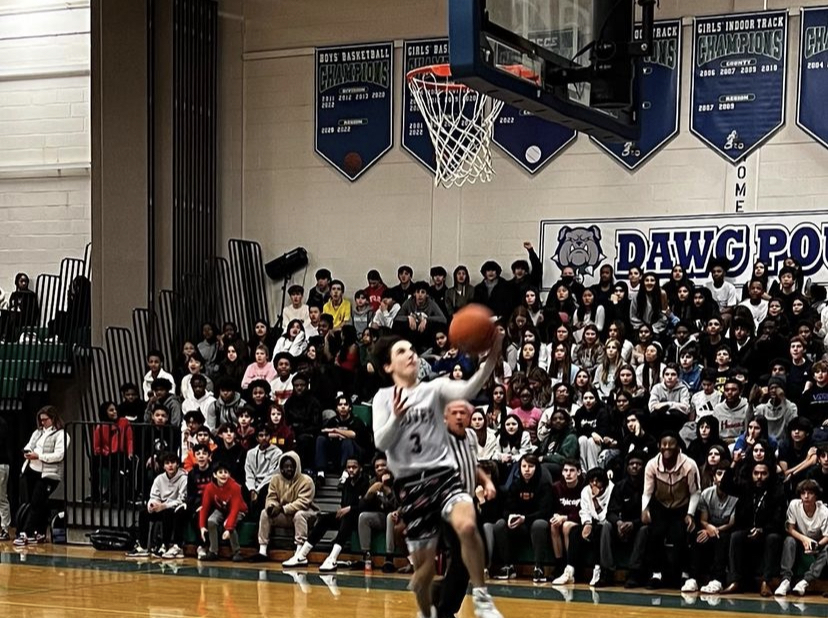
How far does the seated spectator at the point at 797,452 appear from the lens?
38.7 feet

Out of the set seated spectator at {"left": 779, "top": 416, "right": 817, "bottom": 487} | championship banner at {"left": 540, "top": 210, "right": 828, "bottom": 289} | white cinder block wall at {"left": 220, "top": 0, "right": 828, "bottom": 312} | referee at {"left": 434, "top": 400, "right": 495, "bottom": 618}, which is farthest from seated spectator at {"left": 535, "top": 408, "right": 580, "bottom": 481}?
referee at {"left": 434, "top": 400, "right": 495, "bottom": 618}

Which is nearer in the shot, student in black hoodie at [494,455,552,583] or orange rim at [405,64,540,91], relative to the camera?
orange rim at [405,64,540,91]

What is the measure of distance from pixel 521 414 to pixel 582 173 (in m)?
4.25

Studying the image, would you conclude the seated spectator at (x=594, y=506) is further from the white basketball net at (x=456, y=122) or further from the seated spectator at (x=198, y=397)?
the seated spectator at (x=198, y=397)

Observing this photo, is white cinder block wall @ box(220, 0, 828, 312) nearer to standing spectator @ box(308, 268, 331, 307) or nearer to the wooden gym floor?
standing spectator @ box(308, 268, 331, 307)

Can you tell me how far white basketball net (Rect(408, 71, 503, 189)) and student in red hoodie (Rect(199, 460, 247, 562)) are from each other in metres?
3.98

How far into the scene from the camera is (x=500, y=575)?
1269cm

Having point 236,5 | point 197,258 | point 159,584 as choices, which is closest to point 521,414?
point 159,584

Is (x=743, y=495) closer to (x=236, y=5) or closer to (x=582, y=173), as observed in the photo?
(x=582, y=173)

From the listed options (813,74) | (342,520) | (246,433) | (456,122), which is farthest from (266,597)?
(813,74)

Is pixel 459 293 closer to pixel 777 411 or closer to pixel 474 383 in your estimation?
pixel 777 411

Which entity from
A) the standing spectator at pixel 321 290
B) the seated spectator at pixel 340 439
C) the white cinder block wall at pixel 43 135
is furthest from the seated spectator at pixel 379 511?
the white cinder block wall at pixel 43 135

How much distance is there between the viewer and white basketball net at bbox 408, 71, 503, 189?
14.6 meters

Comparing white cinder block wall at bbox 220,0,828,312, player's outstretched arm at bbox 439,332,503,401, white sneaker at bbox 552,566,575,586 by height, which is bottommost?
white sneaker at bbox 552,566,575,586
